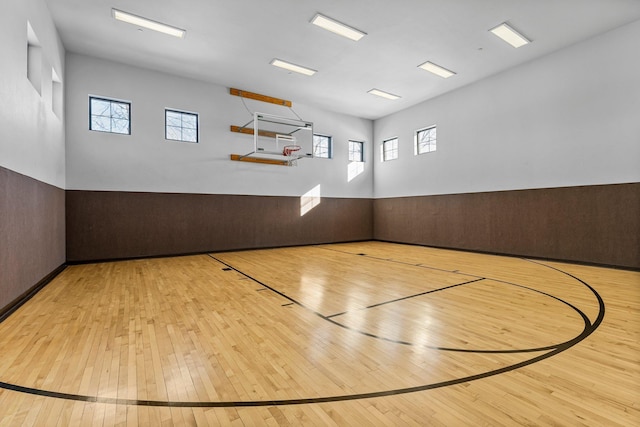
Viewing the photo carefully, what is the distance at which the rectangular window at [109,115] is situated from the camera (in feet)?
22.5

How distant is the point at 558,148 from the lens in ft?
21.5

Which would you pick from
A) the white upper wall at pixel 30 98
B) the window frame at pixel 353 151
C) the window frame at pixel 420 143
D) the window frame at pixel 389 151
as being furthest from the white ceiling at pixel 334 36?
the window frame at pixel 353 151

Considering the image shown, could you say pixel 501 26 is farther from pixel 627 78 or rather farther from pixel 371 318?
pixel 371 318

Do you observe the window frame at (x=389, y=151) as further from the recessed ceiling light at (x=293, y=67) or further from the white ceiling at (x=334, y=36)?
the recessed ceiling light at (x=293, y=67)

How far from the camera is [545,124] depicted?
6.74 metres

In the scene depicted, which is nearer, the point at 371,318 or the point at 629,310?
the point at 371,318

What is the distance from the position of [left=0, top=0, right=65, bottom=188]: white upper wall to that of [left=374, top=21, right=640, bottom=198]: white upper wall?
9.05 metres

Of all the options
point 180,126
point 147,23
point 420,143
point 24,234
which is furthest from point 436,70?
point 24,234

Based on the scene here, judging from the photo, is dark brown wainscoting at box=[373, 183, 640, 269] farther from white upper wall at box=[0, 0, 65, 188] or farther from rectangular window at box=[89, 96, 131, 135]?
white upper wall at box=[0, 0, 65, 188]

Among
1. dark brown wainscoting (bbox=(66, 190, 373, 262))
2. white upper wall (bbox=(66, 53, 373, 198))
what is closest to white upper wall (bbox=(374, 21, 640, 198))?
dark brown wainscoting (bbox=(66, 190, 373, 262))

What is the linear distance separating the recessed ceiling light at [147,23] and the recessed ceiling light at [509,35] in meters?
5.97

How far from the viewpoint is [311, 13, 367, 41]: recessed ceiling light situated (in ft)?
17.7

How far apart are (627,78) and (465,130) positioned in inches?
128

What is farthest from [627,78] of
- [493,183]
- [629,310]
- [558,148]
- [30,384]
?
[30,384]
